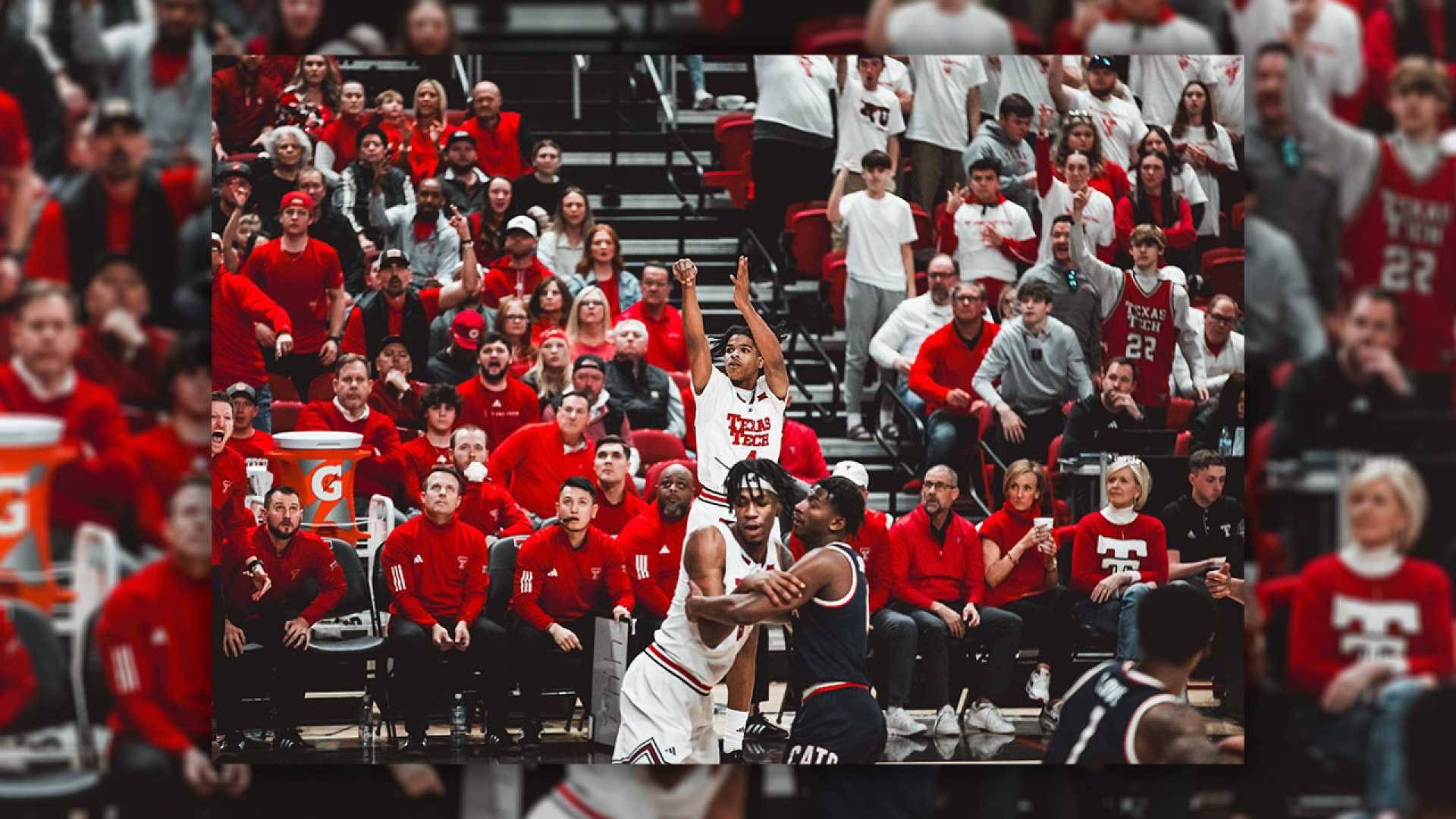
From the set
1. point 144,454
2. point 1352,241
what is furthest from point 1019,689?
point 144,454

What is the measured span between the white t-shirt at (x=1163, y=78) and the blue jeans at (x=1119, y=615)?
159 cm

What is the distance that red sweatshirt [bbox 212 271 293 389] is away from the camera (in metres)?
5.47

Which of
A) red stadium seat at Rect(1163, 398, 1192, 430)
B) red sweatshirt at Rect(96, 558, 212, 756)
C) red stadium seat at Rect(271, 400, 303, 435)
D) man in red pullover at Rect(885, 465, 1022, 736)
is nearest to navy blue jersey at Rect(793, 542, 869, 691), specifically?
man in red pullover at Rect(885, 465, 1022, 736)

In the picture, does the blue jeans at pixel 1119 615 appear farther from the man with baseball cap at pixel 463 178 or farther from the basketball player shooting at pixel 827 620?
the man with baseball cap at pixel 463 178

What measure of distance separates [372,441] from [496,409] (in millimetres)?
428

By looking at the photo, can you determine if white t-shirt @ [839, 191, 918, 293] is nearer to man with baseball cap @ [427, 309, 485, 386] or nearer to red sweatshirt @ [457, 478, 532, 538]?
man with baseball cap @ [427, 309, 485, 386]

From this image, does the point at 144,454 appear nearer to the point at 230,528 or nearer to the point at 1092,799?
the point at 230,528

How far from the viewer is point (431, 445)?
559 centimetres

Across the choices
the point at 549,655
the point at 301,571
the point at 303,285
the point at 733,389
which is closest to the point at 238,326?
the point at 303,285

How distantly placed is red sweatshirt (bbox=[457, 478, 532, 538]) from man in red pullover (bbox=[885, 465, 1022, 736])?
1260 mm

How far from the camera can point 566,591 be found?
5570 mm

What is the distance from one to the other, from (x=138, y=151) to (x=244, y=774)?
2.04 metres

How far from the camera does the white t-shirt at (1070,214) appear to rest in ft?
18.5

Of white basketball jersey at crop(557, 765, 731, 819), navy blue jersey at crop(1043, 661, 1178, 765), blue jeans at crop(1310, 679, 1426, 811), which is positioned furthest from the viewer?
white basketball jersey at crop(557, 765, 731, 819)
